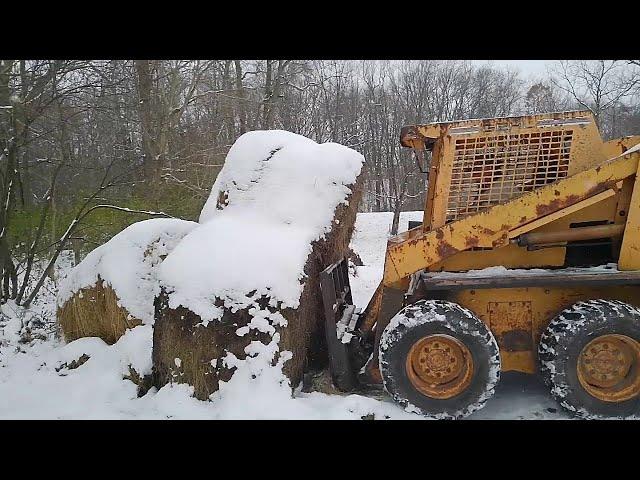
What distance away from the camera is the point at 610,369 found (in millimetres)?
4113

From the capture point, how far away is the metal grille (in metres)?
4.47

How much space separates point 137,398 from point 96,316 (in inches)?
79.0

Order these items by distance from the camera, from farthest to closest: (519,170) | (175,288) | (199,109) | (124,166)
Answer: (199,109) < (124,166) < (175,288) < (519,170)

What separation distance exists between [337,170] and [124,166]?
6.91 meters

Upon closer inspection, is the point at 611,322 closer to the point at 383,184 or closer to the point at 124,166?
the point at 124,166

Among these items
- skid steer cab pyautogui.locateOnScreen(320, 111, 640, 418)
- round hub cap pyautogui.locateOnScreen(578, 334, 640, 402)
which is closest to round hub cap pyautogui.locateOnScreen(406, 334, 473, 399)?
skid steer cab pyautogui.locateOnScreen(320, 111, 640, 418)

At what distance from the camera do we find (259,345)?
4609mm

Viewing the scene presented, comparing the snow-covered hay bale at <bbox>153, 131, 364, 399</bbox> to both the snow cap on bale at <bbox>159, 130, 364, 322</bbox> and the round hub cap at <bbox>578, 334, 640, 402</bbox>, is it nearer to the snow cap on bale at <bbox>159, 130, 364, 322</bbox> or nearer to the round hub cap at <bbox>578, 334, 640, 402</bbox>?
the snow cap on bale at <bbox>159, 130, 364, 322</bbox>

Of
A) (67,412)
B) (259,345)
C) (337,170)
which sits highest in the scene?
(337,170)

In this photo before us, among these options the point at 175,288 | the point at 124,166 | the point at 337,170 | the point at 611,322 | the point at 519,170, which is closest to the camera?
the point at 611,322

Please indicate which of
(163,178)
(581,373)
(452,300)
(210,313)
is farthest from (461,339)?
(163,178)

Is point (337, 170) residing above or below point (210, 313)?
above

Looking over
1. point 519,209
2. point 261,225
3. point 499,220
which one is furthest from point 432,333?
point 261,225

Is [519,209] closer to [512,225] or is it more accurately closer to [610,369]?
[512,225]
